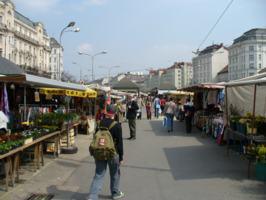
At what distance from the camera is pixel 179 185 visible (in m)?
8.28

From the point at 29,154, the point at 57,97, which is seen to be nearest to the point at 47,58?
the point at 57,97

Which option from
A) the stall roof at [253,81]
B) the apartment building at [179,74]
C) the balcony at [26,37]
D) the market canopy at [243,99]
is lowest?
the market canopy at [243,99]

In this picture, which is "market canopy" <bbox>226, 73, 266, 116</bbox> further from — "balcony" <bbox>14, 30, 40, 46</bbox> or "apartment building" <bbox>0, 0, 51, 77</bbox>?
"balcony" <bbox>14, 30, 40, 46</bbox>

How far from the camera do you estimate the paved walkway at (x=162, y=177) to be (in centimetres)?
759

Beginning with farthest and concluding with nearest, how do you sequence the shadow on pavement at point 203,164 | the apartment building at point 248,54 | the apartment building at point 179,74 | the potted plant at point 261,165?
the apartment building at point 179,74 → the apartment building at point 248,54 → the shadow on pavement at point 203,164 → the potted plant at point 261,165

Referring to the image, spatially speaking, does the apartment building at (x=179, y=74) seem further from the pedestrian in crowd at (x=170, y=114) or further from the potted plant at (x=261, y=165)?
the potted plant at (x=261, y=165)

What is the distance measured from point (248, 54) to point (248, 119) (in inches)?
4086

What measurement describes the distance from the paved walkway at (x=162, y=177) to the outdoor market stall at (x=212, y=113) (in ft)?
6.89

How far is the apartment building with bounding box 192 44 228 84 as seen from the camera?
438 feet

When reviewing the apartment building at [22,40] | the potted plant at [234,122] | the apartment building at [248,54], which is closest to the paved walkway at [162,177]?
the potted plant at [234,122]

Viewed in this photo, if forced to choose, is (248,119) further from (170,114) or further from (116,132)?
(170,114)

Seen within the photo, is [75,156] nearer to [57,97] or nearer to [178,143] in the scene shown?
[178,143]

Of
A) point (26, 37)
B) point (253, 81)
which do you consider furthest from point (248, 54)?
point (253, 81)

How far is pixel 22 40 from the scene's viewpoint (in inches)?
4328
